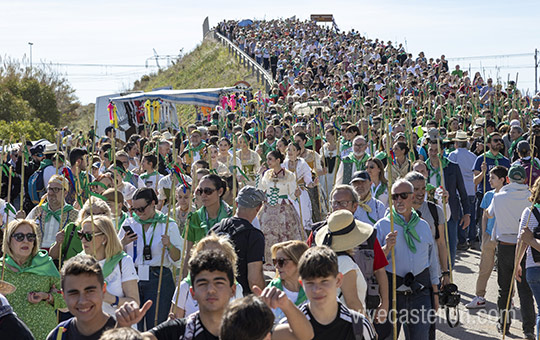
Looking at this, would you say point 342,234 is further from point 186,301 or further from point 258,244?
point 186,301

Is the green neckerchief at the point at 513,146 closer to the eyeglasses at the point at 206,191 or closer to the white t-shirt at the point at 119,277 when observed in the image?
the eyeglasses at the point at 206,191

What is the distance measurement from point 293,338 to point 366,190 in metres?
3.73

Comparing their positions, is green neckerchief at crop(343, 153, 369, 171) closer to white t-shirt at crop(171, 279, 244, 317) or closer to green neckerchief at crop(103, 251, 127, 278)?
green neckerchief at crop(103, 251, 127, 278)

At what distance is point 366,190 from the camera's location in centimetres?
741

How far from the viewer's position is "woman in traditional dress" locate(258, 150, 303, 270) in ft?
31.7

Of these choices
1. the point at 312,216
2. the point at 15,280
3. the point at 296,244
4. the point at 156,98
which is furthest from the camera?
the point at 156,98

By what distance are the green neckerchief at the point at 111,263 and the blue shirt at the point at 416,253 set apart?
6.48 ft

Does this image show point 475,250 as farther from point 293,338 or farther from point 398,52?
point 398,52

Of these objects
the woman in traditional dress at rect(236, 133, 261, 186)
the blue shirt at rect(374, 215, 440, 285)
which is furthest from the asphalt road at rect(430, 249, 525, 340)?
the woman in traditional dress at rect(236, 133, 261, 186)

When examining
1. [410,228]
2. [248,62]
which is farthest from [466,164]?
[248,62]

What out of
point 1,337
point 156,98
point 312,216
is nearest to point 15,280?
point 1,337

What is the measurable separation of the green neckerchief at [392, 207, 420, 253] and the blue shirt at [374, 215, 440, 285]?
28 mm

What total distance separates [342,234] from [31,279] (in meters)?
2.10

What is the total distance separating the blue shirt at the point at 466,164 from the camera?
12.0m
